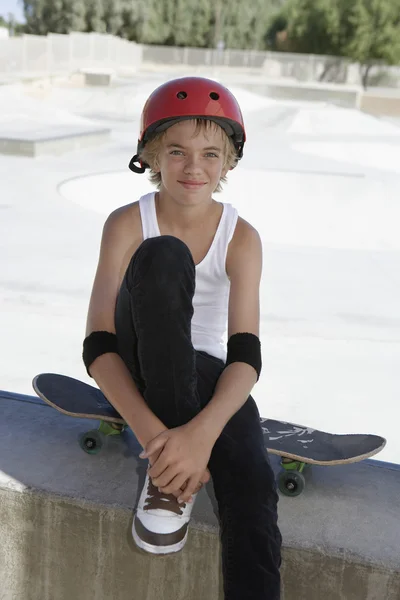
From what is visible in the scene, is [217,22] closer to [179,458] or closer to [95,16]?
[95,16]

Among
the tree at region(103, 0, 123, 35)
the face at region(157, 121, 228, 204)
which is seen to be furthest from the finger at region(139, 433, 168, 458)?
the tree at region(103, 0, 123, 35)

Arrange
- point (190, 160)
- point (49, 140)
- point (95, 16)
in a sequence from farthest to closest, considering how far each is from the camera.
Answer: point (95, 16)
point (49, 140)
point (190, 160)

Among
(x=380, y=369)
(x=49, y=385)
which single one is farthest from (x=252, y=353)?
(x=380, y=369)

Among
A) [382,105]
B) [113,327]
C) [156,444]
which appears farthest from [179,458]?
[382,105]

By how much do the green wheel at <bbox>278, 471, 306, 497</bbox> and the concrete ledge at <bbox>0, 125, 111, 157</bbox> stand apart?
1028 cm

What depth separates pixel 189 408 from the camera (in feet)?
6.46

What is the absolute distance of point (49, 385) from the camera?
2.59 meters

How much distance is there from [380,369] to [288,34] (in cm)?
6593

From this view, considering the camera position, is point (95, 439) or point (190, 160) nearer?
point (190, 160)

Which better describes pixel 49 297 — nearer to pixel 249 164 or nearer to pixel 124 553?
pixel 124 553

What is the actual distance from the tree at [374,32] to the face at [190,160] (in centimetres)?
6068

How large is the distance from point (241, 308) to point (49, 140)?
10.6 meters

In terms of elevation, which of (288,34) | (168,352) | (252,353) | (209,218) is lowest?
(288,34)

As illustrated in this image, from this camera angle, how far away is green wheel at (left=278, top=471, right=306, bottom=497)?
7.30 feet
